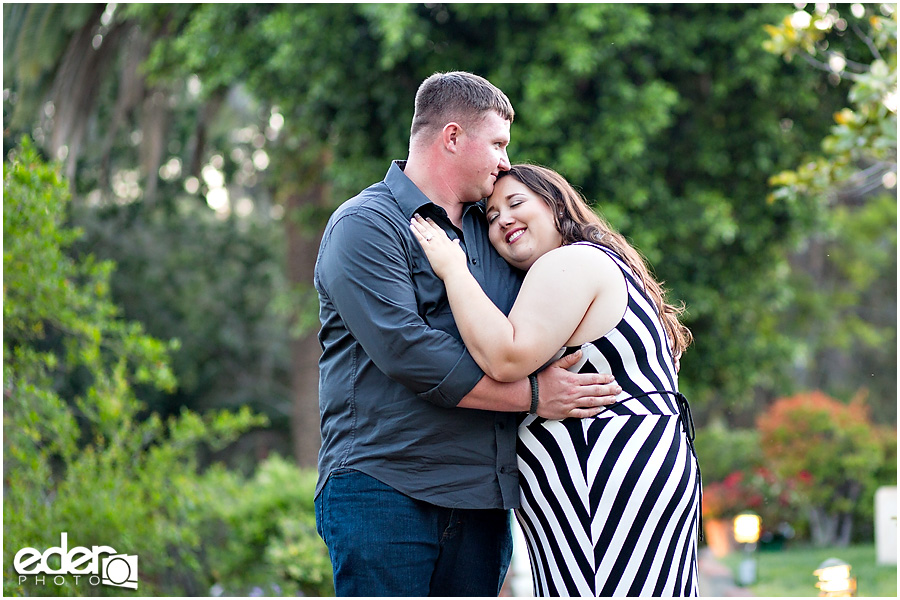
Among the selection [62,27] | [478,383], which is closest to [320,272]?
[478,383]

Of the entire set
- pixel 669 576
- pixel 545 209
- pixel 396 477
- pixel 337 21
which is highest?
pixel 337 21

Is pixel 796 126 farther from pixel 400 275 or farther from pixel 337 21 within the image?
pixel 400 275

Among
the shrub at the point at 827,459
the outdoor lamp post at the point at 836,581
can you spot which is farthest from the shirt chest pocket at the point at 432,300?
the shrub at the point at 827,459

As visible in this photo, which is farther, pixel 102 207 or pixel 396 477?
pixel 102 207

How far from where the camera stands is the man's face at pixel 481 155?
2752 mm

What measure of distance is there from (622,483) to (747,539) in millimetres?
6643

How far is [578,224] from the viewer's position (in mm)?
2789

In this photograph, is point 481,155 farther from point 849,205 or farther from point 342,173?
point 849,205

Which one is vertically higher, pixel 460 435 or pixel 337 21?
pixel 337 21

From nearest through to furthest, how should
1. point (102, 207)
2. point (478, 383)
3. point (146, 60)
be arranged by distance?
point (478, 383) < point (146, 60) < point (102, 207)

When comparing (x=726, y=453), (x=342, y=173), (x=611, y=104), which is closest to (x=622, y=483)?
(x=611, y=104)

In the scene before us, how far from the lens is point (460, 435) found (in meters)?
2.55

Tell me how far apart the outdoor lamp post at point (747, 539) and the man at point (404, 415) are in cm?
648

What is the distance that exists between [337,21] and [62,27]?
2739 millimetres
